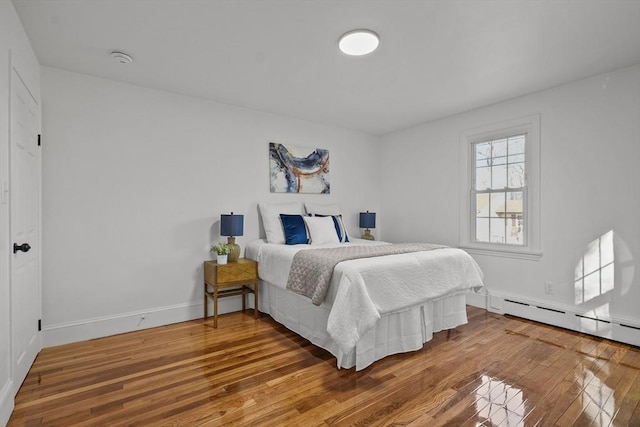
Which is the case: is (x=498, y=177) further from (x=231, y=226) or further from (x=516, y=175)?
(x=231, y=226)

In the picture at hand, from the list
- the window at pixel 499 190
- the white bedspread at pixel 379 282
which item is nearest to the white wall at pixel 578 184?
the window at pixel 499 190

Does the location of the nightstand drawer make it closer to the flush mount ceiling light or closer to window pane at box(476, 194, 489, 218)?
the flush mount ceiling light

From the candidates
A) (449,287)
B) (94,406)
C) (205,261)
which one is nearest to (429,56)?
(449,287)

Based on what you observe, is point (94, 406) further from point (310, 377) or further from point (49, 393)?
point (310, 377)

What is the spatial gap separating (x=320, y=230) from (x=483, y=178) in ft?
7.21

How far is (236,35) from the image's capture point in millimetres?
2404

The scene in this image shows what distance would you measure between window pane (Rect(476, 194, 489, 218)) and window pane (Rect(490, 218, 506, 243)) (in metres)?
0.13

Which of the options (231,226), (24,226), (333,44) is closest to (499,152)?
(333,44)

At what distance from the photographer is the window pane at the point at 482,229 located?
13.5 ft

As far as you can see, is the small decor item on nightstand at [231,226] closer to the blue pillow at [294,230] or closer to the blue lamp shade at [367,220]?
the blue pillow at [294,230]

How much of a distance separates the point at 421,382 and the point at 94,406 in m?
2.10

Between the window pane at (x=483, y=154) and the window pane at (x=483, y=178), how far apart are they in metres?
0.08

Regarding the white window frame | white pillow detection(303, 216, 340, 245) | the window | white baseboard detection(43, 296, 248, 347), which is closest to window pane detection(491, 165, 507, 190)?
the window

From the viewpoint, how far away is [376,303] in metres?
2.47
